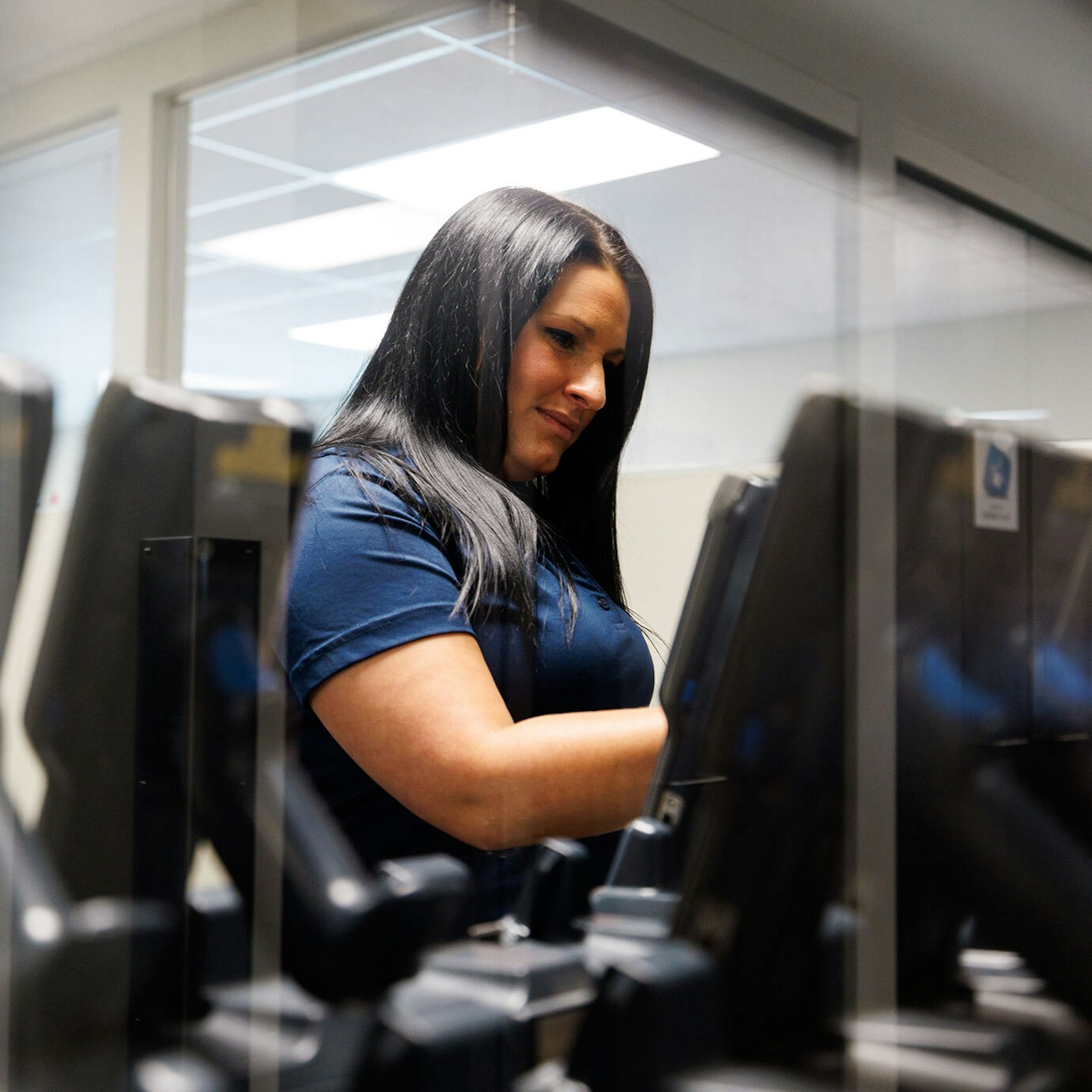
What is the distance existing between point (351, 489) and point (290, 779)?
0.86 ft

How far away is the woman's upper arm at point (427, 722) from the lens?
3.45 feet

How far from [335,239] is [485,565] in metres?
0.34

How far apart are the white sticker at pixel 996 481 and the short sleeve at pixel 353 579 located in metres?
0.85

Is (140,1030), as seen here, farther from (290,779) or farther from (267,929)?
(290,779)

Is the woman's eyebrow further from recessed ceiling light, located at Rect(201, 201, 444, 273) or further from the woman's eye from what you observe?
recessed ceiling light, located at Rect(201, 201, 444, 273)

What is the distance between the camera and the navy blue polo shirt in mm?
1032

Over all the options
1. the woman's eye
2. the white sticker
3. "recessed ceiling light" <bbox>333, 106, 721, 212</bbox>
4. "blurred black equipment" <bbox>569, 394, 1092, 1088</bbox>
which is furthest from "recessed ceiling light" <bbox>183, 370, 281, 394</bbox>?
the white sticker

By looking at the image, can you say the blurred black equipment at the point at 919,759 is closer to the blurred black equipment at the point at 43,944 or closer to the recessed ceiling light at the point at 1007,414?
the recessed ceiling light at the point at 1007,414

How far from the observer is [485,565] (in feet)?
3.80

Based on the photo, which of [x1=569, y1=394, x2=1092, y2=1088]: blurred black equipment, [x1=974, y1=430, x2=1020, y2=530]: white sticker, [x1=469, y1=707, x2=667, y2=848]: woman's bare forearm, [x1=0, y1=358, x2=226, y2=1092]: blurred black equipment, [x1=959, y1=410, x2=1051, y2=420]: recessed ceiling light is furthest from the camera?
[x1=959, y1=410, x2=1051, y2=420]: recessed ceiling light

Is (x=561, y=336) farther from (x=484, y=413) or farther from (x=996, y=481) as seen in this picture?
(x=996, y=481)

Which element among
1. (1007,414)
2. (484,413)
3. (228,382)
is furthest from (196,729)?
(1007,414)

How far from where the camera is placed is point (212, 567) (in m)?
0.97

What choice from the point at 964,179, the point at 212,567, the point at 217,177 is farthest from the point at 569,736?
the point at 964,179
